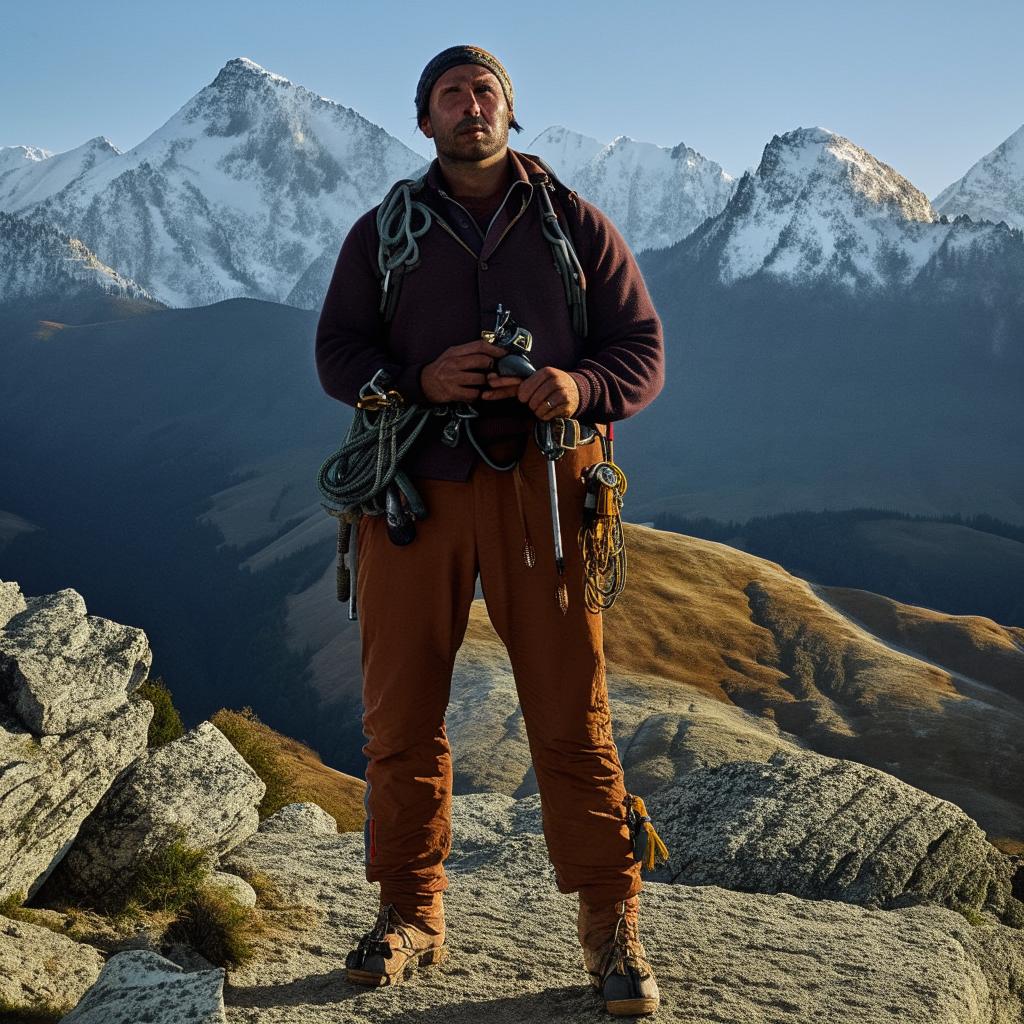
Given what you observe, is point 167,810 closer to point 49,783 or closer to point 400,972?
point 49,783

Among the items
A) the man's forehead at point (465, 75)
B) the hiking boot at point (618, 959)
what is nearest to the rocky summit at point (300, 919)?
the hiking boot at point (618, 959)

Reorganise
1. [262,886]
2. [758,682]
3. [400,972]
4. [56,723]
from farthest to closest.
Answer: [758,682] → [262,886] → [56,723] → [400,972]

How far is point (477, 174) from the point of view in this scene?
4.79 m

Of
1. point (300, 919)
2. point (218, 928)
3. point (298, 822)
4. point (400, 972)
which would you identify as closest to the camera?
point (400, 972)

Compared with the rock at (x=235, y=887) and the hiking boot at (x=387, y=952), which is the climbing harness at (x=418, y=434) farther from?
the rock at (x=235, y=887)

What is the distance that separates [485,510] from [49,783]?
2805 millimetres

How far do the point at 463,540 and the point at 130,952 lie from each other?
Answer: 1.96 metres

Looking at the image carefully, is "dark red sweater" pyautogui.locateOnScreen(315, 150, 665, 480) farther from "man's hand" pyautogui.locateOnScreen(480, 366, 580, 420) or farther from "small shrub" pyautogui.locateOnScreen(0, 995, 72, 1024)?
"small shrub" pyautogui.locateOnScreen(0, 995, 72, 1024)

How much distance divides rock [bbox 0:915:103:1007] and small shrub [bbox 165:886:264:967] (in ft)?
1.37

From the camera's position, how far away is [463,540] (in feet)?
14.9

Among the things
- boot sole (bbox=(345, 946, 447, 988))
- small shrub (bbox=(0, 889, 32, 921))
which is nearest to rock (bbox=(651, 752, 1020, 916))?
boot sole (bbox=(345, 946, 447, 988))

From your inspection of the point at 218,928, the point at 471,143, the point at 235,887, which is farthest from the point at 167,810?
the point at 471,143

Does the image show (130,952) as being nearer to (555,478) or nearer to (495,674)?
(555,478)

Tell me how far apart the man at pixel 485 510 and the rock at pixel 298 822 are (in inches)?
185
